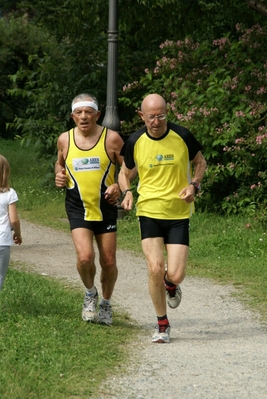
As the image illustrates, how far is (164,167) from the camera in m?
7.55

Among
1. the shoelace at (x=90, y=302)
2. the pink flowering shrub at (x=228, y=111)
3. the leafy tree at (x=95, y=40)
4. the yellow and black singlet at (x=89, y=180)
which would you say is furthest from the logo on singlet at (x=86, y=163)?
the leafy tree at (x=95, y=40)

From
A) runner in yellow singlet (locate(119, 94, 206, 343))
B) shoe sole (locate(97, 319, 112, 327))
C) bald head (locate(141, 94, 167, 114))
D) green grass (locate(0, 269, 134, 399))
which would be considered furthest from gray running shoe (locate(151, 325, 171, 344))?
bald head (locate(141, 94, 167, 114))

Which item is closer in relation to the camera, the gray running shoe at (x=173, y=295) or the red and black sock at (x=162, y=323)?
the red and black sock at (x=162, y=323)

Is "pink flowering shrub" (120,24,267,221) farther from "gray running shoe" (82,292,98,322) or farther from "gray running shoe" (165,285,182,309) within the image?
"gray running shoe" (82,292,98,322)

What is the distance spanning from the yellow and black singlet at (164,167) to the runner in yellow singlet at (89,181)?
23 cm

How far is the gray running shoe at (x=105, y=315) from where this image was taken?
806cm

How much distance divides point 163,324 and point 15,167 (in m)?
16.0

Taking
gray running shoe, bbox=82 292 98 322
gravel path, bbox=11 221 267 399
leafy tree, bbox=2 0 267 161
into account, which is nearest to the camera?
gravel path, bbox=11 221 267 399

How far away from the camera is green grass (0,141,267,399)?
614 cm

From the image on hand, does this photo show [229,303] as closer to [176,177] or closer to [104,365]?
[176,177]

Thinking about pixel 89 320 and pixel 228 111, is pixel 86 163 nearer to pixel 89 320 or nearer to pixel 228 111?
pixel 89 320

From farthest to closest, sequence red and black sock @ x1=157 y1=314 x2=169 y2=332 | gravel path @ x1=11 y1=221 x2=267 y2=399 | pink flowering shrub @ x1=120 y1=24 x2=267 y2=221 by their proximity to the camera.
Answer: pink flowering shrub @ x1=120 y1=24 x2=267 y2=221 < red and black sock @ x1=157 y1=314 x2=169 y2=332 < gravel path @ x1=11 y1=221 x2=267 y2=399

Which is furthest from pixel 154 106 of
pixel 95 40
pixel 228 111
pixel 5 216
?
pixel 95 40

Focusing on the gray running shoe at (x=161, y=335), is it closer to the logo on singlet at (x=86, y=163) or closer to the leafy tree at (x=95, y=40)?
the logo on singlet at (x=86, y=163)
